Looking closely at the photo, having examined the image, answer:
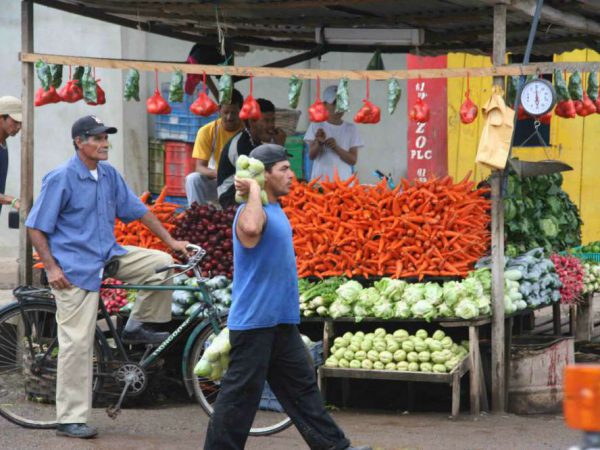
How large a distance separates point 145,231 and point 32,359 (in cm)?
149

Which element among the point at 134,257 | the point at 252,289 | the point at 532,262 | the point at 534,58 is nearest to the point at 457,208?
the point at 532,262

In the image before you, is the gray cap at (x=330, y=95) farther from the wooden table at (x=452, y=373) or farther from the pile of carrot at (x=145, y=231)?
the wooden table at (x=452, y=373)

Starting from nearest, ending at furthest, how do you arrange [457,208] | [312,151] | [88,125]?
[88,125]
[457,208]
[312,151]

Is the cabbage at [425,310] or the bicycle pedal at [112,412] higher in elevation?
the cabbage at [425,310]

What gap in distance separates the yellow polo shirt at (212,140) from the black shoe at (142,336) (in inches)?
95.7

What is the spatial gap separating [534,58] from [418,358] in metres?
4.78

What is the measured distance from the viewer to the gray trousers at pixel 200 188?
9469 mm

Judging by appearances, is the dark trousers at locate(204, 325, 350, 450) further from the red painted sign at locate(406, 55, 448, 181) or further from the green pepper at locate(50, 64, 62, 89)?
the red painted sign at locate(406, 55, 448, 181)

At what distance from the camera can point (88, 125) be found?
22.3 ft

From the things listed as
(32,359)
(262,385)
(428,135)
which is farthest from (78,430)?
(428,135)

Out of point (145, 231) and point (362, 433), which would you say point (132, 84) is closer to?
point (145, 231)

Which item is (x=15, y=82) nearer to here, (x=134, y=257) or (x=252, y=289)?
(x=134, y=257)

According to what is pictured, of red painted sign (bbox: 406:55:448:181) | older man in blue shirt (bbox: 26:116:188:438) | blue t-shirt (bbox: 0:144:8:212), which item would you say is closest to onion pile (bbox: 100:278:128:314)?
blue t-shirt (bbox: 0:144:8:212)

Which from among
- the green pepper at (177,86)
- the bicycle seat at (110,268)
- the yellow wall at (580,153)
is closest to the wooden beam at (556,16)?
the green pepper at (177,86)
